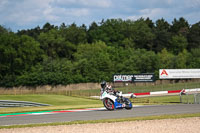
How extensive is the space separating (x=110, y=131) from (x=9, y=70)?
73241 mm

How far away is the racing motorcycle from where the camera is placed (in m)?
18.3

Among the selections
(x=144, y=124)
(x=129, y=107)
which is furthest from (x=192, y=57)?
(x=144, y=124)

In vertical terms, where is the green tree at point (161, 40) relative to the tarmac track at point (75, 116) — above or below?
above

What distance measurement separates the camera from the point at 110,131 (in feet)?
35.2

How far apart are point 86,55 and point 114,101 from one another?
68785 millimetres

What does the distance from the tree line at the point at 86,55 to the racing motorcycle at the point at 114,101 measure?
2122 inches

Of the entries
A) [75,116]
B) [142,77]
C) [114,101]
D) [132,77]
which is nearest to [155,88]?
[142,77]

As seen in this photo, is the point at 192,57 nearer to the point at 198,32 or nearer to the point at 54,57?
the point at 198,32

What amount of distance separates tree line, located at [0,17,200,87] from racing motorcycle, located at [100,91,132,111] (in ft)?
177

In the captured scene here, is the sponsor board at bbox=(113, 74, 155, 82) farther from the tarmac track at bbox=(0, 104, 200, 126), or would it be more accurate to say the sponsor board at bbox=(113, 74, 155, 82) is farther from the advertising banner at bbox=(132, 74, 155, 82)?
the tarmac track at bbox=(0, 104, 200, 126)

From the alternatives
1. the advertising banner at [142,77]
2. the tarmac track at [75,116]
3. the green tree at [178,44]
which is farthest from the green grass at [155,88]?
the green tree at [178,44]

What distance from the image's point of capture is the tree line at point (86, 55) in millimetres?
74875

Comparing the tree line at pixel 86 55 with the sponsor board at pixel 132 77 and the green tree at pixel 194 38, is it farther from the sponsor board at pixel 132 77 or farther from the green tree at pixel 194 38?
the sponsor board at pixel 132 77

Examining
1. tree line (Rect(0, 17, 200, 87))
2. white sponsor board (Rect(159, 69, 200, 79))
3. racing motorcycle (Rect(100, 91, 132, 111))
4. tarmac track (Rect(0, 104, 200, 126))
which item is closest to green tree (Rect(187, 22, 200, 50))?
tree line (Rect(0, 17, 200, 87))
